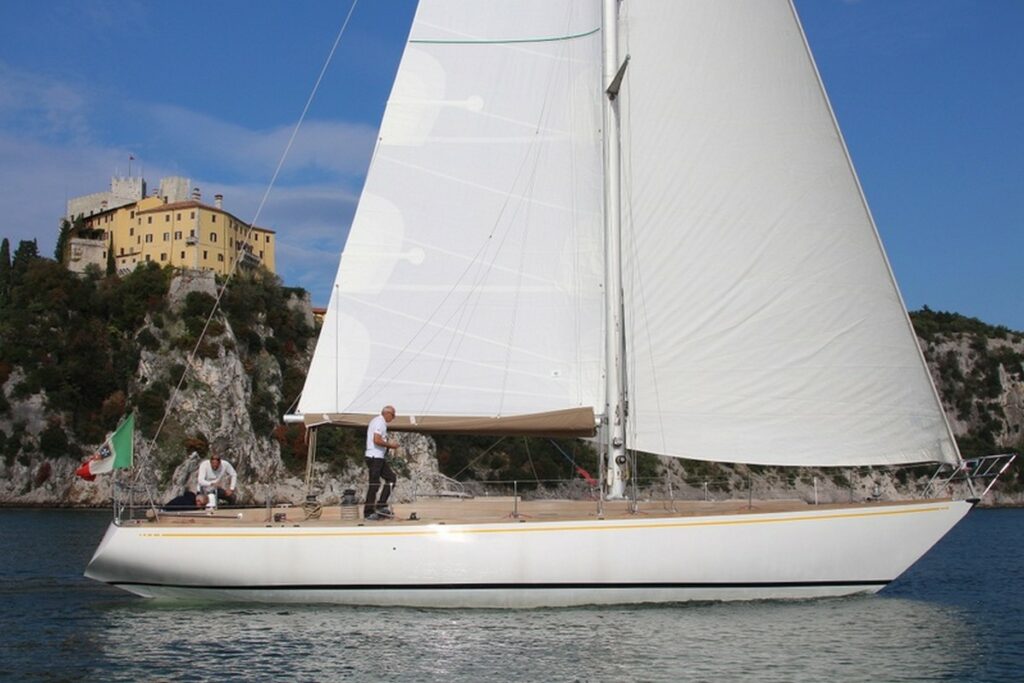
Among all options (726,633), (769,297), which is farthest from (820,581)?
(769,297)

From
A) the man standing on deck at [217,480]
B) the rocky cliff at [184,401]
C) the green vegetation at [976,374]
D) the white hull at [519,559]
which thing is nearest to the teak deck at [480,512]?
the white hull at [519,559]

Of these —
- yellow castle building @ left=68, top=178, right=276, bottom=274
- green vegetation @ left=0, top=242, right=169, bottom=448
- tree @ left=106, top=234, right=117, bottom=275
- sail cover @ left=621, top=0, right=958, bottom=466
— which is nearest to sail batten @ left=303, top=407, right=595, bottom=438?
sail cover @ left=621, top=0, right=958, bottom=466

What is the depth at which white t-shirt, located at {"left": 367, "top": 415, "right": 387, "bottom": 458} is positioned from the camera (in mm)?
15516

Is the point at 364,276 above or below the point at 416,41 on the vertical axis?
below

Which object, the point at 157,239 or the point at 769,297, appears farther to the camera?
the point at 157,239

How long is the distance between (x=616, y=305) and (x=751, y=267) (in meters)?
2.07

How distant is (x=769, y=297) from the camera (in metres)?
16.0

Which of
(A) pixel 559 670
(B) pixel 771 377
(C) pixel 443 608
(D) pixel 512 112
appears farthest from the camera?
(D) pixel 512 112

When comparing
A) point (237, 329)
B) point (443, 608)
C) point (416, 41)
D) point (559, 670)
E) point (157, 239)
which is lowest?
point (559, 670)

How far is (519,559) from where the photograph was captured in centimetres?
1443

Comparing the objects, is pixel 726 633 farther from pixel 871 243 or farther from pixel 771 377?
pixel 871 243

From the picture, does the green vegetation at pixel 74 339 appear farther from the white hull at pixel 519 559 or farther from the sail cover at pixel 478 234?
the white hull at pixel 519 559

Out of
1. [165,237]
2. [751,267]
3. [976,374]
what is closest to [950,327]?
[976,374]

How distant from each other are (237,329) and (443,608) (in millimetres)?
55366
